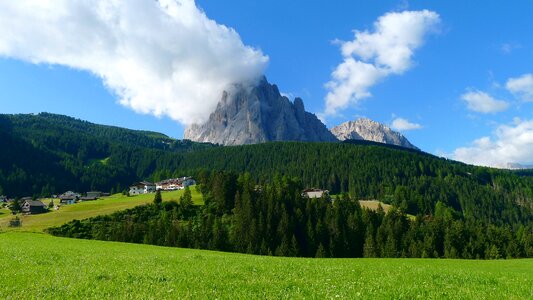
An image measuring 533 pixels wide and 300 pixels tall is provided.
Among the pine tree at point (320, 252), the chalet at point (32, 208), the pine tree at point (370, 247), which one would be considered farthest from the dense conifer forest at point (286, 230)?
the chalet at point (32, 208)

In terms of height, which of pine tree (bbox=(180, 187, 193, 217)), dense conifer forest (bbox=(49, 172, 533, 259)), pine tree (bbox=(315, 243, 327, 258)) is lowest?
pine tree (bbox=(315, 243, 327, 258))

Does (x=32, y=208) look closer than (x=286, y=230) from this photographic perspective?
No

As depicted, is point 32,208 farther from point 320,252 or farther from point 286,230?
point 320,252

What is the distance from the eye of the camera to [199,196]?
506ft

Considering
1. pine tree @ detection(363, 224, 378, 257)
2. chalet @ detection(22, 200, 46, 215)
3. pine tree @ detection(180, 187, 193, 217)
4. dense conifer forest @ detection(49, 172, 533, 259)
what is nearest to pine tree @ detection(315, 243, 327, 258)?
dense conifer forest @ detection(49, 172, 533, 259)

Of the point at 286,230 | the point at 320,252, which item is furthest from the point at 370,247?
the point at 286,230

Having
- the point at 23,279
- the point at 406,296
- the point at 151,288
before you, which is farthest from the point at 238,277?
the point at 23,279

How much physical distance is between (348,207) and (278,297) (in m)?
132

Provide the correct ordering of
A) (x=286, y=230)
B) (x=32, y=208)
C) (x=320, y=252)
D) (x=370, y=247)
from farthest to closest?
(x=32, y=208)
(x=286, y=230)
(x=370, y=247)
(x=320, y=252)

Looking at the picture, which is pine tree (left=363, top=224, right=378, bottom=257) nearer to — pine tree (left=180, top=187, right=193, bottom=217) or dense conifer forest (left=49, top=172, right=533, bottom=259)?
dense conifer forest (left=49, top=172, right=533, bottom=259)

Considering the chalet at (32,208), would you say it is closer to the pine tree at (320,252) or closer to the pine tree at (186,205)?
the pine tree at (186,205)

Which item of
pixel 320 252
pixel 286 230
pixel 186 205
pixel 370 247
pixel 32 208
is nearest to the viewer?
pixel 320 252

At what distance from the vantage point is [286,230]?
11600 centimetres

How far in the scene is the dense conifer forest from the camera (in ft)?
349
